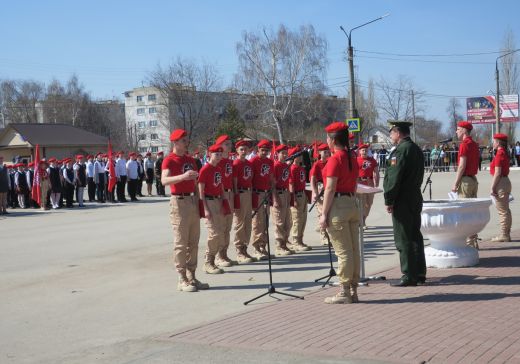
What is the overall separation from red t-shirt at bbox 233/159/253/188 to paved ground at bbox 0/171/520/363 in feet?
4.95

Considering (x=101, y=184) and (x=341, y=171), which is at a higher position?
(x=341, y=171)

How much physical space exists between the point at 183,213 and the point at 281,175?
3599 millimetres

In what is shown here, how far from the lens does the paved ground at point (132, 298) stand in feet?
20.7

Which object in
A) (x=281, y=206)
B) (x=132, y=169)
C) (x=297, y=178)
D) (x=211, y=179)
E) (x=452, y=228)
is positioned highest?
(x=132, y=169)

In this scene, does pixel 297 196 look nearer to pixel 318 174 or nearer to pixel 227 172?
pixel 318 174

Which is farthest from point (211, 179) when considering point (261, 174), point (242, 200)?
point (261, 174)

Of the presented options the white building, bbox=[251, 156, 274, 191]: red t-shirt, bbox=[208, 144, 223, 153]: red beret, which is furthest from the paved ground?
the white building

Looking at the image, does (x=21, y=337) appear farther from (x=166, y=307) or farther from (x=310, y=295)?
(x=310, y=295)

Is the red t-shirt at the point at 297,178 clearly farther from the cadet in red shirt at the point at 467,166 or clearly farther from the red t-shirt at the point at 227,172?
the cadet in red shirt at the point at 467,166

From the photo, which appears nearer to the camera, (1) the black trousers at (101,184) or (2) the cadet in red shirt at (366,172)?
(2) the cadet in red shirt at (366,172)

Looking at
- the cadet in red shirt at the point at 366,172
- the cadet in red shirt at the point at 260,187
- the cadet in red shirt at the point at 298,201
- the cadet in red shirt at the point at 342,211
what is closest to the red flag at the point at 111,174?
the cadet in red shirt at the point at 366,172

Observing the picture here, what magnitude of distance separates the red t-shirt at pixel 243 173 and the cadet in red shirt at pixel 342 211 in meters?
3.77

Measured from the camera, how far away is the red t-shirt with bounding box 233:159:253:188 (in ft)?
38.0

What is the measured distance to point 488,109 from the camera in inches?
2381
